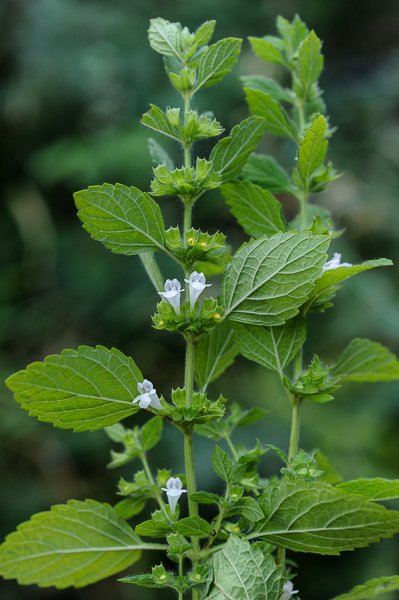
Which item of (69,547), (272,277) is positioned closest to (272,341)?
(272,277)

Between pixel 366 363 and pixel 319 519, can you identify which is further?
pixel 366 363

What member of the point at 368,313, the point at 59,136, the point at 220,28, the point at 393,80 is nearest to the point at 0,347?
the point at 59,136

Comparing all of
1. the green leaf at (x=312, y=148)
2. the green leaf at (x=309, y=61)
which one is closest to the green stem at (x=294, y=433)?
the green leaf at (x=312, y=148)

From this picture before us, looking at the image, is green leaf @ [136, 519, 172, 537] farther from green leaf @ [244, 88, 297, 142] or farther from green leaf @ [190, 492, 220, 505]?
green leaf @ [244, 88, 297, 142]

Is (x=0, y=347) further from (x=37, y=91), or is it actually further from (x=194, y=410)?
(x=194, y=410)

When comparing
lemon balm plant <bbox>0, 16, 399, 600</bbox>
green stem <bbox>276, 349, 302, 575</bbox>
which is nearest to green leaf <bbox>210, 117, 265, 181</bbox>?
lemon balm plant <bbox>0, 16, 399, 600</bbox>

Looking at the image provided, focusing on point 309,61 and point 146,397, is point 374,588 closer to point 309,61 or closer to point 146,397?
point 146,397
